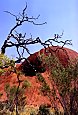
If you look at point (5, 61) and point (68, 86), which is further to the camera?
point (68, 86)

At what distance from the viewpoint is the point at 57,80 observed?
2802cm

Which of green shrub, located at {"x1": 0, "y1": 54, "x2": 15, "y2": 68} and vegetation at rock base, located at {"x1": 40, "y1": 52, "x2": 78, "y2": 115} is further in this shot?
vegetation at rock base, located at {"x1": 40, "y1": 52, "x2": 78, "y2": 115}

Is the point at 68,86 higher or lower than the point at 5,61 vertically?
lower

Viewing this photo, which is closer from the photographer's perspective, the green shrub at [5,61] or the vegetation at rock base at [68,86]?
the green shrub at [5,61]

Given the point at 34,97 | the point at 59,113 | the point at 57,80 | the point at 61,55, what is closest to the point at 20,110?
the point at 59,113

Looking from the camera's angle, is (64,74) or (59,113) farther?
(59,113)

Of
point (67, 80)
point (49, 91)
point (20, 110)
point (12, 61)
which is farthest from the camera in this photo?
point (20, 110)

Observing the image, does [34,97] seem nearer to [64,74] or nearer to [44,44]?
[64,74]

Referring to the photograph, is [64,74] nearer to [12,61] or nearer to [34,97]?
[12,61]

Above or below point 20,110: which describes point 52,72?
above

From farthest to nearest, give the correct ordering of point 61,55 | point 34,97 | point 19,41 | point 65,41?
Answer: point 61,55, point 34,97, point 65,41, point 19,41

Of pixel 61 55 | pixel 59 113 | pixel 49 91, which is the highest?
pixel 61 55

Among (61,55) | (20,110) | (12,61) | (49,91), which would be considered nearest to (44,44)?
(12,61)

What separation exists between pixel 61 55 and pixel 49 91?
3923 centimetres
